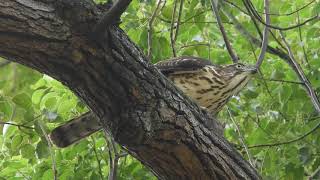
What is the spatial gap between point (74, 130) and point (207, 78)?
1449 mm

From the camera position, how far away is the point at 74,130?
14.1 ft

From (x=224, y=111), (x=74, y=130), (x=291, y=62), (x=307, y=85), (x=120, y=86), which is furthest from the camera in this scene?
(x=224, y=111)

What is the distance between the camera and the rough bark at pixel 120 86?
299cm

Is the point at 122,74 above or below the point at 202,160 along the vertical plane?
above

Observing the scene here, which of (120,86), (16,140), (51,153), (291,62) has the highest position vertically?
(291,62)

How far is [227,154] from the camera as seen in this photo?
3744 millimetres

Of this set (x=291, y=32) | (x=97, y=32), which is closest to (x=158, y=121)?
(x=97, y=32)

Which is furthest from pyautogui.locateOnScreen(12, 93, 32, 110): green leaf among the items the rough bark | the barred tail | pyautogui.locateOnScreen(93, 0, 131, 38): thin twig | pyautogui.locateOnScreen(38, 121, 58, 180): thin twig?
pyautogui.locateOnScreen(93, 0, 131, 38): thin twig

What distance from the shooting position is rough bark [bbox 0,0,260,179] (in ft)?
9.81

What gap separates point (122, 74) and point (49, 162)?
1.48 m

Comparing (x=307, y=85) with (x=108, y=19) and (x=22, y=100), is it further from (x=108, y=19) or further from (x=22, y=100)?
(x=108, y=19)

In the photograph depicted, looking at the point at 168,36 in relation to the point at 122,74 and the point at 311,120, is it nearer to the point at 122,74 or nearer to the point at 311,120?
the point at 311,120

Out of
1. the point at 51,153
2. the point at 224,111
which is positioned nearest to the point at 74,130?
the point at 51,153

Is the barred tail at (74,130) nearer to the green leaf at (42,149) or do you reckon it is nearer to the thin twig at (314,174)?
the green leaf at (42,149)
